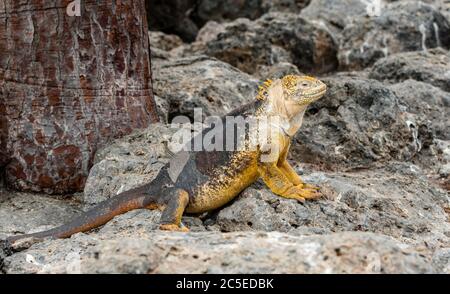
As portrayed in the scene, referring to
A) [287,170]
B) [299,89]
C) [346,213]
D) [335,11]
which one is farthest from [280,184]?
[335,11]

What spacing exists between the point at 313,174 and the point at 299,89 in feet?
2.62

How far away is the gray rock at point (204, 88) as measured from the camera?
6004 millimetres

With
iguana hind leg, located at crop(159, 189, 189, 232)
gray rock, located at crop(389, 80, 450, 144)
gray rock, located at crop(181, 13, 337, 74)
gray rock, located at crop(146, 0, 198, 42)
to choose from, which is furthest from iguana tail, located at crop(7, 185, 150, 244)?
gray rock, located at crop(146, 0, 198, 42)

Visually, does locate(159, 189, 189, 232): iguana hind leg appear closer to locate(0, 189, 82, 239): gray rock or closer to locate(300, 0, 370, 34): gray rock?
locate(0, 189, 82, 239): gray rock

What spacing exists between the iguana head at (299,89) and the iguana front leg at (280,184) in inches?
18.8

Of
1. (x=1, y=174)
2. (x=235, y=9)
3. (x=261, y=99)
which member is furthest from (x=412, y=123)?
(x=235, y=9)

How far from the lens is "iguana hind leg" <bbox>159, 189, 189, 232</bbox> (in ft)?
12.4

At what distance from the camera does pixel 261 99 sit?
13.8ft

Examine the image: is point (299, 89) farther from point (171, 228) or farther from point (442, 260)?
point (442, 260)

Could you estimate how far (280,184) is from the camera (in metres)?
4.08
